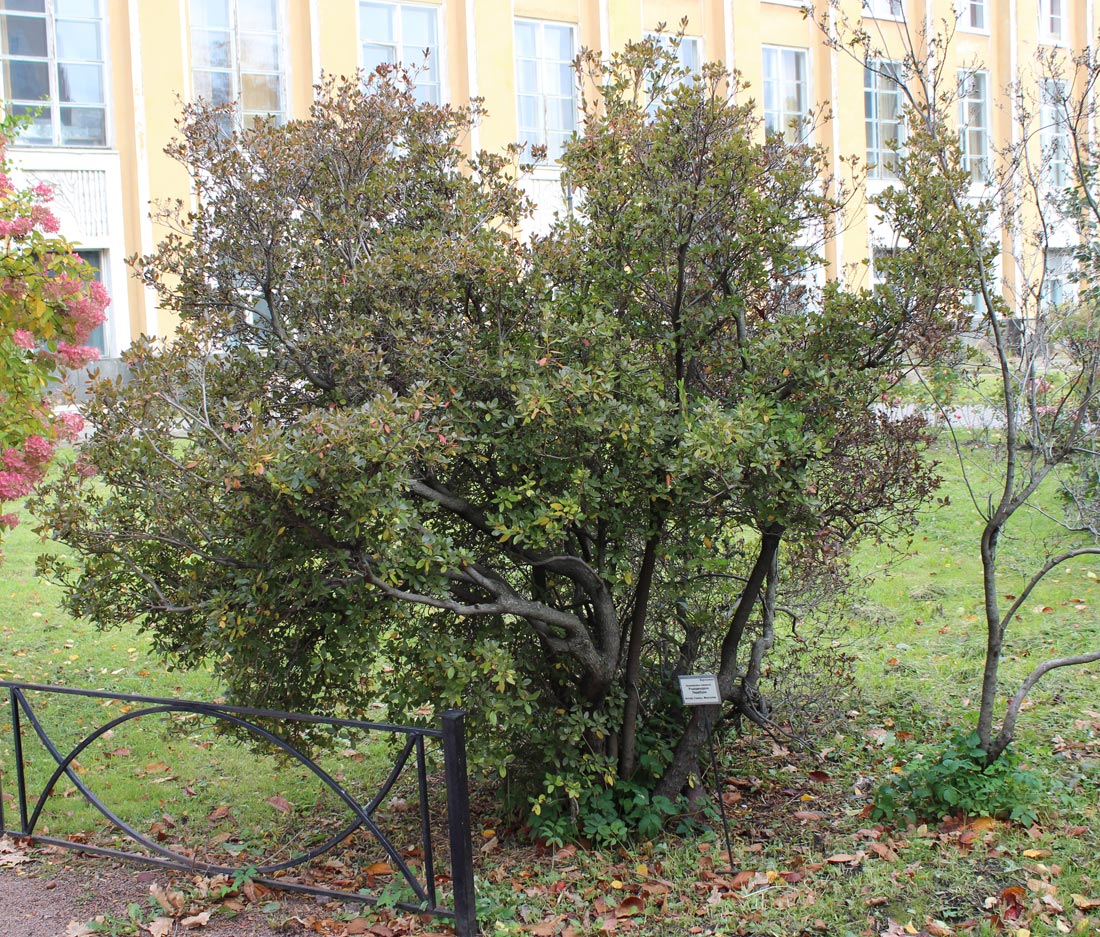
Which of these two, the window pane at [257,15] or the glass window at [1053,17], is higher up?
the glass window at [1053,17]

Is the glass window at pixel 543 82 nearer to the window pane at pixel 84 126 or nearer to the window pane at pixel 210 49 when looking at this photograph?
the window pane at pixel 210 49

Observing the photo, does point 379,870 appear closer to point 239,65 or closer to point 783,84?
point 239,65

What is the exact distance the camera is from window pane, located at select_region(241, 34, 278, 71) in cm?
1962

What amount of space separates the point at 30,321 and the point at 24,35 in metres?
14.5

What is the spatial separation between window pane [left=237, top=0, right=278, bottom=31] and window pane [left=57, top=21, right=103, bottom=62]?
8.12 ft

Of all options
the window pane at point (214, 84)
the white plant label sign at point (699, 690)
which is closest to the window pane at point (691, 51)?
the window pane at point (214, 84)

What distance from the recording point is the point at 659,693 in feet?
20.4

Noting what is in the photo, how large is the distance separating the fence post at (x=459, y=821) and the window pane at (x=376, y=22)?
1868cm

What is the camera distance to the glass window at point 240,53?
19.4m

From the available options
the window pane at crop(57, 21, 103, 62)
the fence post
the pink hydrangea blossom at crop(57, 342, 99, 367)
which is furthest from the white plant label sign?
the window pane at crop(57, 21, 103, 62)

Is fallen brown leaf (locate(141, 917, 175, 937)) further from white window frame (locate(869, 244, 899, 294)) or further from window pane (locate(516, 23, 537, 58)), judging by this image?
window pane (locate(516, 23, 537, 58))

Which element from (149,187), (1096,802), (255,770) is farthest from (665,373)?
(149,187)

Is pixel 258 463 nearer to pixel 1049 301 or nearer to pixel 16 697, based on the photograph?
pixel 16 697

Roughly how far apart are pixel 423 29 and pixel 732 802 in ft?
60.5
